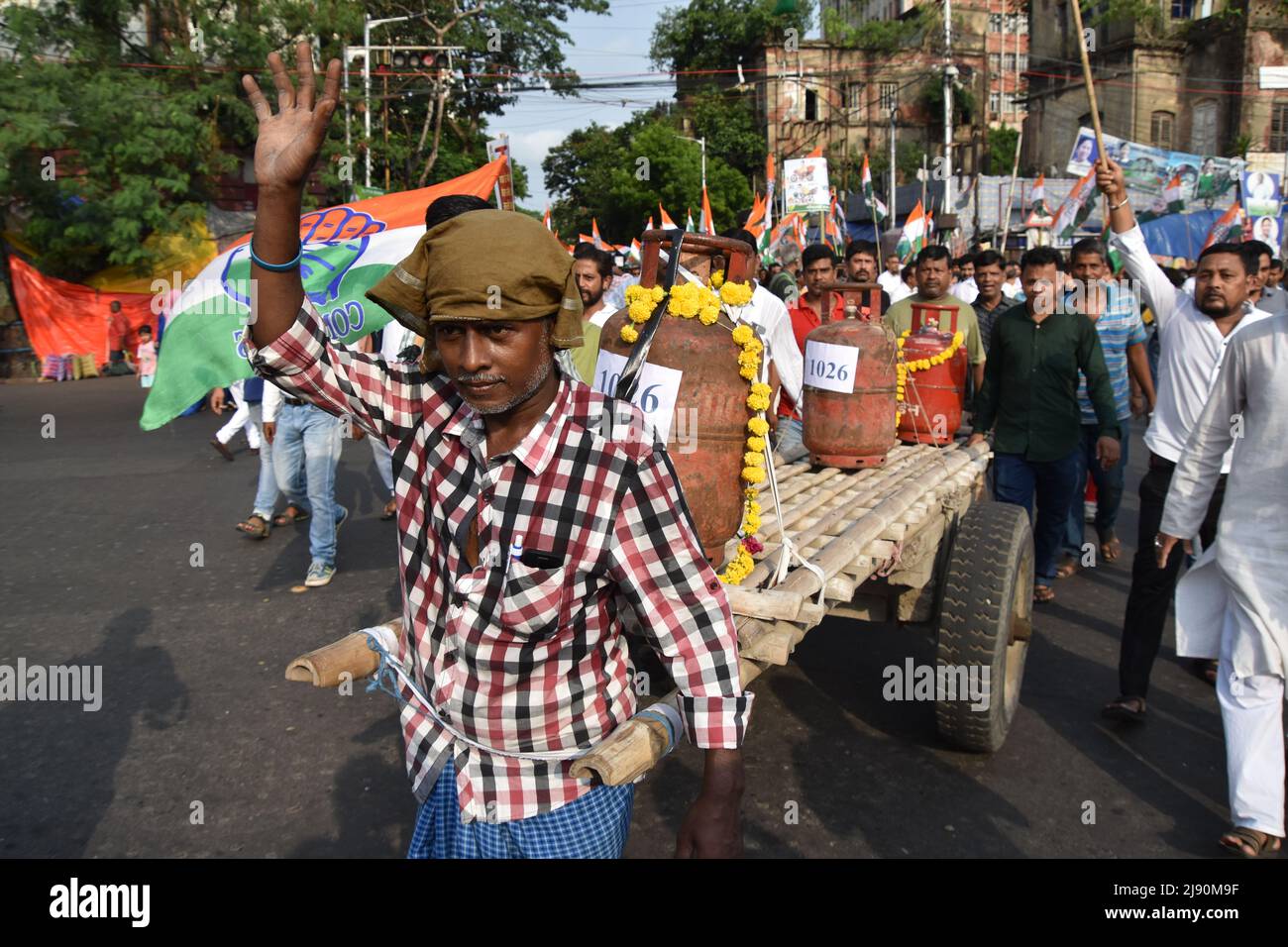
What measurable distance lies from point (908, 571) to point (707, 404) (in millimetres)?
1401

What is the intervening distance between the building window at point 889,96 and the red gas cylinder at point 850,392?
47.2 meters

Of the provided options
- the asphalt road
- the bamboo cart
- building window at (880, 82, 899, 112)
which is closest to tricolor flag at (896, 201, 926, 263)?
the asphalt road

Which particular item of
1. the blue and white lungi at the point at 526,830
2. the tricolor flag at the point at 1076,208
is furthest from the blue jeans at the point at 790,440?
the tricolor flag at the point at 1076,208

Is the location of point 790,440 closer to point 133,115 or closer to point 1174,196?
point 133,115

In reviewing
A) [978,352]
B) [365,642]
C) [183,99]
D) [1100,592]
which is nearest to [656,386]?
[365,642]

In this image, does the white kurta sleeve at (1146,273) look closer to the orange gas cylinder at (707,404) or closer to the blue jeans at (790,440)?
the blue jeans at (790,440)

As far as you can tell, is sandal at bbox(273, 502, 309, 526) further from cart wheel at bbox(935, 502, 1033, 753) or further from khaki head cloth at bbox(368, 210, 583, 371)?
khaki head cloth at bbox(368, 210, 583, 371)

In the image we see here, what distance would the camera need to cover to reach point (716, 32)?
52125 mm

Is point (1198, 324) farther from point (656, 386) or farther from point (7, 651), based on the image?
point (7, 651)

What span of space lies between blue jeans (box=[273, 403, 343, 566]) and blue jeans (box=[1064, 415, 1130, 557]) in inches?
190

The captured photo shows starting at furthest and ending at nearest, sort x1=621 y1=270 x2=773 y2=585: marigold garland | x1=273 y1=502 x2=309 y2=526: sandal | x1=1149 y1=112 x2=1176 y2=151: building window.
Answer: x1=1149 y1=112 x2=1176 y2=151: building window
x1=273 y1=502 x2=309 y2=526: sandal
x1=621 y1=270 x2=773 y2=585: marigold garland

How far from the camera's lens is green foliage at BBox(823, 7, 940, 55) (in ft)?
155
